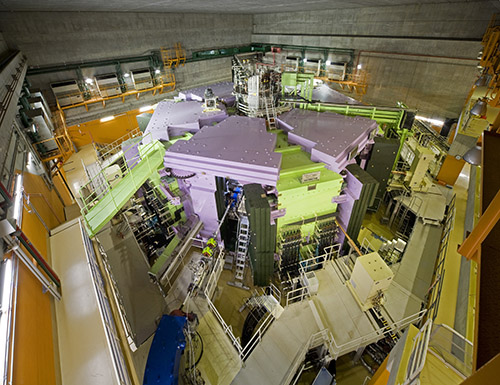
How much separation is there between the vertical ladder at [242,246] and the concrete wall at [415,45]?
40.9ft

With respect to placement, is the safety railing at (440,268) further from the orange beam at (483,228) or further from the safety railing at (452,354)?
the orange beam at (483,228)

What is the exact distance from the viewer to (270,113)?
404 inches

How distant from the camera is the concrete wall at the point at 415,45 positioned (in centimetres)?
1178

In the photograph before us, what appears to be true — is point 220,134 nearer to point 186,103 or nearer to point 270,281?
point 186,103

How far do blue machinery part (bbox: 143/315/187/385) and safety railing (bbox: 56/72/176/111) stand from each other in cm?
1397

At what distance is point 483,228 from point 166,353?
583cm

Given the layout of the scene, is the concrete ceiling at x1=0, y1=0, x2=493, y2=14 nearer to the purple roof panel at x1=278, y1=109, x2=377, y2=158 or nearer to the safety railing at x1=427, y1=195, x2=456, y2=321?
the purple roof panel at x1=278, y1=109, x2=377, y2=158

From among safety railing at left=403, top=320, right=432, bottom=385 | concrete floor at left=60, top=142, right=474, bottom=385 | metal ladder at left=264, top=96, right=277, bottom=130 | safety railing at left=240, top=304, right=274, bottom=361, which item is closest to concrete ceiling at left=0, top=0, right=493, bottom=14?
metal ladder at left=264, top=96, right=277, bottom=130

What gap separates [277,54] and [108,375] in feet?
74.8

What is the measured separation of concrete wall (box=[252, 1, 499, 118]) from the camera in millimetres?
11782

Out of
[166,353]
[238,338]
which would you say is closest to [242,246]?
[238,338]

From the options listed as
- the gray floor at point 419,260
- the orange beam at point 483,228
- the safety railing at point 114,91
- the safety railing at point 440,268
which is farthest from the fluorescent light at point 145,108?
the orange beam at point 483,228

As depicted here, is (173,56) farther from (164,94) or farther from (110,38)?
(110,38)

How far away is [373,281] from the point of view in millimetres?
5391
